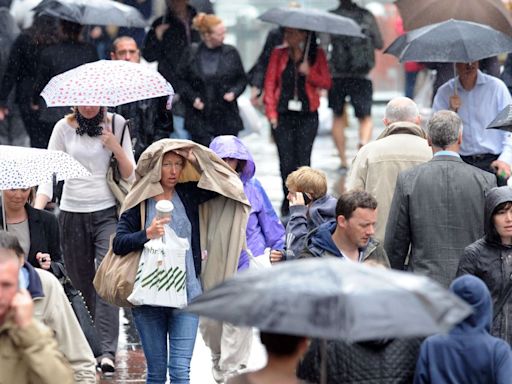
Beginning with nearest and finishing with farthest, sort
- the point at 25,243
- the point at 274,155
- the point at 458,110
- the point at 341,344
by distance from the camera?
the point at 341,344
the point at 25,243
the point at 458,110
the point at 274,155

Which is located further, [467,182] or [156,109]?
[156,109]

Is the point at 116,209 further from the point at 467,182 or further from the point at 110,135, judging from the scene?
the point at 467,182

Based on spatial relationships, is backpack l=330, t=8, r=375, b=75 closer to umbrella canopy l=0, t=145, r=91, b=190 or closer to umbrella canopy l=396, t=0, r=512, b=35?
umbrella canopy l=396, t=0, r=512, b=35

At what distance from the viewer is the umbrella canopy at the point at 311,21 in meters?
15.7

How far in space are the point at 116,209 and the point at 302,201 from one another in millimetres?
1538

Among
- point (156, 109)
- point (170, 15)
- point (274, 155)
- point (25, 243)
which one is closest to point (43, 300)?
point (25, 243)

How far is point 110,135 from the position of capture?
36.0 ft

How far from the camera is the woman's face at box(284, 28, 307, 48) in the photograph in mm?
15859

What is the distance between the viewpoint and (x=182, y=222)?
9594 mm

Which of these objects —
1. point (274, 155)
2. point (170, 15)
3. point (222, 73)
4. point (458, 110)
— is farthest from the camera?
point (274, 155)

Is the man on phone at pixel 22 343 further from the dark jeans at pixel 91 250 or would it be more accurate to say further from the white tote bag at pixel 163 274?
the dark jeans at pixel 91 250

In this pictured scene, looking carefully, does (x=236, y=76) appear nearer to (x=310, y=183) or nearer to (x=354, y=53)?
(x=354, y=53)

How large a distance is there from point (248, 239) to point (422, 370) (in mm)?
3324

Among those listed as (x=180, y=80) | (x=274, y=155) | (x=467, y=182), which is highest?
(x=467, y=182)
